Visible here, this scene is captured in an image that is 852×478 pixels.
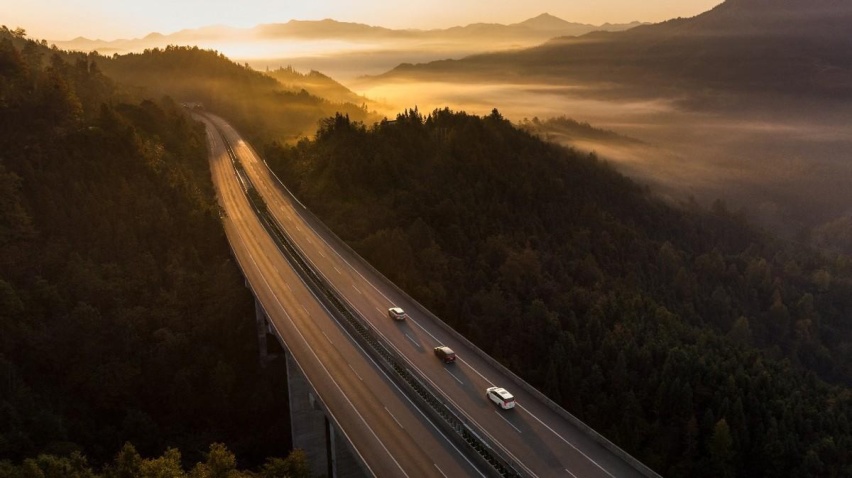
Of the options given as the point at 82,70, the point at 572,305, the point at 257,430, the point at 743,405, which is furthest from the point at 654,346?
the point at 82,70

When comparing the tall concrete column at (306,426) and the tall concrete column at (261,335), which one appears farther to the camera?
the tall concrete column at (261,335)

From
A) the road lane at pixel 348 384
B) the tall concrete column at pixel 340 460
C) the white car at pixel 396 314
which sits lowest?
the tall concrete column at pixel 340 460

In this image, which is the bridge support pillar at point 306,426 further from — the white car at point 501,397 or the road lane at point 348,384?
the white car at point 501,397

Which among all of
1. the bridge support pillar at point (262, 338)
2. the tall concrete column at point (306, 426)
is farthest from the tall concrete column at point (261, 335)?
the tall concrete column at point (306, 426)

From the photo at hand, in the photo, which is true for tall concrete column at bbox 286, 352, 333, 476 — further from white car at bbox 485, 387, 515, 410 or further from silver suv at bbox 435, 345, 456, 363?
white car at bbox 485, 387, 515, 410

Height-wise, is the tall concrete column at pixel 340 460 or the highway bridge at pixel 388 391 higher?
the highway bridge at pixel 388 391

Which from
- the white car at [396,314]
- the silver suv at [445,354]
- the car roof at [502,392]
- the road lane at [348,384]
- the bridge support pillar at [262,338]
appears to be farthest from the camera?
the bridge support pillar at [262,338]

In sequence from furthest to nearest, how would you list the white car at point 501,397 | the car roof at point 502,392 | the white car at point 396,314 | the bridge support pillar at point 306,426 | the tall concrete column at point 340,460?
the white car at point 396,314 → the bridge support pillar at point 306,426 → the tall concrete column at point 340,460 → the car roof at point 502,392 → the white car at point 501,397

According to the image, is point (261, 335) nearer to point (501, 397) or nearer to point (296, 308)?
point (296, 308)
